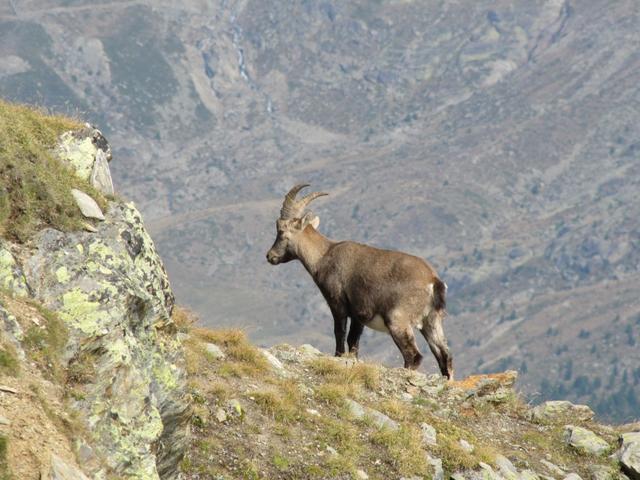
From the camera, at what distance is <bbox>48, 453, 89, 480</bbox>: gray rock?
12.1 m

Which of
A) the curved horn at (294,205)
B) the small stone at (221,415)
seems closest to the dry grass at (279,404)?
the small stone at (221,415)

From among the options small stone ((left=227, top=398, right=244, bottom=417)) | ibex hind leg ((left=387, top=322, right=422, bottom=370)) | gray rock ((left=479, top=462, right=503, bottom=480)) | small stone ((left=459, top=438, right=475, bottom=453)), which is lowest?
gray rock ((left=479, top=462, right=503, bottom=480))

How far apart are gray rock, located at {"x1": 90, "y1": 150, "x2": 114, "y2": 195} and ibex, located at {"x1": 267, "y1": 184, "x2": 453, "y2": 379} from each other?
427 inches

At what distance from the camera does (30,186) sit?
15805 millimetres

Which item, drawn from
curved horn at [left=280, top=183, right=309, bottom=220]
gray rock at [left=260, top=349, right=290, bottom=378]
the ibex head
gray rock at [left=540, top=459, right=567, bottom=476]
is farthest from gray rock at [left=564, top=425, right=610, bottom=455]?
curved horn at [left=280, top=183, right=309, bottom=220]

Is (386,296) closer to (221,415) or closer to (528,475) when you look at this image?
(528,475)

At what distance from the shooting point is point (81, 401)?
14078mm

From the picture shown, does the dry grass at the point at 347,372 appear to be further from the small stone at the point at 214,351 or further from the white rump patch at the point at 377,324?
the white rump patch at the point at 377,324

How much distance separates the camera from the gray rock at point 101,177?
17703mm

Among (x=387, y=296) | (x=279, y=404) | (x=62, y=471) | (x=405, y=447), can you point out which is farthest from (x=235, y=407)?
(x=62, y=471)

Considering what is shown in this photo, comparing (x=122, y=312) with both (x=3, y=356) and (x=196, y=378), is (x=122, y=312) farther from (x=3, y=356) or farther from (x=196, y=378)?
(x=196, y=378)

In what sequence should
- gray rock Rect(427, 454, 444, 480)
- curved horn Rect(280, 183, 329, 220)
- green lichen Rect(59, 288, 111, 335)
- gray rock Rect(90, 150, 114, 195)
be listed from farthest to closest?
curved horn Rect(280, 183, 329, 220), gray rock Rect(427, 454, 444, 480), gray rock Rect(90, 150, 114, 195), green lichen Rect(59, 288, 111, 335)

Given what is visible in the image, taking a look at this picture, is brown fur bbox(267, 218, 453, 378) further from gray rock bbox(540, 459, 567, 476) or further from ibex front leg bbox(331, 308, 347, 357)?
gray rock bbox(540, 459, 567, 476)

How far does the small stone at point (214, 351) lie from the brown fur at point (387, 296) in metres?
→ 5.15
